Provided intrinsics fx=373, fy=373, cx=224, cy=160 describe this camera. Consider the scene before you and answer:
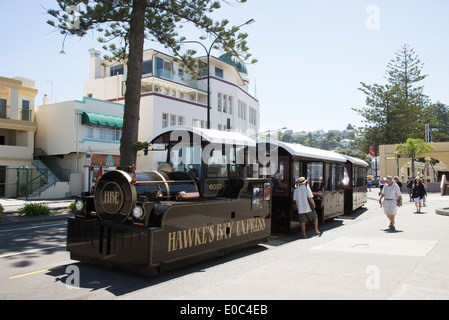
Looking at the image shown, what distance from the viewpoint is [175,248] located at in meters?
6.09

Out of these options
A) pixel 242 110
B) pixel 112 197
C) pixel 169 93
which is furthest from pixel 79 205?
pixel 242 110

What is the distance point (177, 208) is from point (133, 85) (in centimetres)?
906

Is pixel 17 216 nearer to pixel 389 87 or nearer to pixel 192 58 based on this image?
pixel 192 58

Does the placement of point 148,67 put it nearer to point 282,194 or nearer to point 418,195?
point 418,195

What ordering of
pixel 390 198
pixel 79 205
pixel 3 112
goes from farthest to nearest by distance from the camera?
1. pixel 3 112
2. pixel 390 198
3. pixel 79 205

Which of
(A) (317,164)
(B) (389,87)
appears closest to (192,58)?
(A) (317,164)

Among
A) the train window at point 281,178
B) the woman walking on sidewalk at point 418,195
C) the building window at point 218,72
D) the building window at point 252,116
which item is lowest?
the woman walking on sidewalk at point 418,195

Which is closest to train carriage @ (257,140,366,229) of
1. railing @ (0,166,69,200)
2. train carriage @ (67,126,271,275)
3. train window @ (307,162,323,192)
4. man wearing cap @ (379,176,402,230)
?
train window @ (307,162,323,192)

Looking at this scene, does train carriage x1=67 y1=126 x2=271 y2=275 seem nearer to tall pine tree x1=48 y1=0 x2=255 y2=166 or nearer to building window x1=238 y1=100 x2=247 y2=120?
tall pine tree x1=48 y1=0 x2=255 y2=166

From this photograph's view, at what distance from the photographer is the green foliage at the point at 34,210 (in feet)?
48.8

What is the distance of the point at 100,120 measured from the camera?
87.0ft

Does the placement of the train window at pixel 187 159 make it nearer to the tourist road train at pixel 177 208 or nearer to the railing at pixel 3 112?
the tourist road train at pixel 177 208

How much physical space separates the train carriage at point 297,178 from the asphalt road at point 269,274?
1.71m

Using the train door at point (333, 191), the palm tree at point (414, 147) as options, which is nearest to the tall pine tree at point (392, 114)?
the palm tree at point (414, 147)
